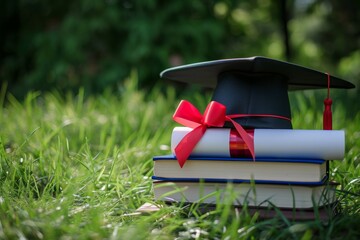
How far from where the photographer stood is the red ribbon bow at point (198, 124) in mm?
1321

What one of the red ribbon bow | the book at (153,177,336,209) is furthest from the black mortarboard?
the book at (153,177,336,209)

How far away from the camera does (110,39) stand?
5.05 m

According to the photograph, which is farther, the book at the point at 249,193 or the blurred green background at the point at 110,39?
the blurred green background at the point at 110,39

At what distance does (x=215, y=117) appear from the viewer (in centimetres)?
136

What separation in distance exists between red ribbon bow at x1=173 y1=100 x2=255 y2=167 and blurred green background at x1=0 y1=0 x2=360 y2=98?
125 inches

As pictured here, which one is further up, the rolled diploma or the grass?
the rolled diploma

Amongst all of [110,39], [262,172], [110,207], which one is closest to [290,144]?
[262,172]

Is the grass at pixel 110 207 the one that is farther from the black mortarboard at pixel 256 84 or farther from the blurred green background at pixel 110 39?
the blurred green background at pixel 110 39

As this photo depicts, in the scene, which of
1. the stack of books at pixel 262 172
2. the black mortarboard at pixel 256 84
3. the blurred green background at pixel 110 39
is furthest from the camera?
the blurred green background at pixel 110 39

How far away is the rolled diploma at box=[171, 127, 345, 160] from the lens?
4.16 feet

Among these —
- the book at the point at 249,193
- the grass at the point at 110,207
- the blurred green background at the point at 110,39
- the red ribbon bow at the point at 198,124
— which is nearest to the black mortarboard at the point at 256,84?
the red ribbon bow at the point at 198,124

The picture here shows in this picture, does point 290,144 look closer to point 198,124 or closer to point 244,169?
point 244,169

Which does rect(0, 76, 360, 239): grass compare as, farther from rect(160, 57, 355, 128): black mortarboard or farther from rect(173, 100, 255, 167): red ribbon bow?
rect(160, 57, 355, 128): black mortarboard

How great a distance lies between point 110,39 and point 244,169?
13.1 feet
